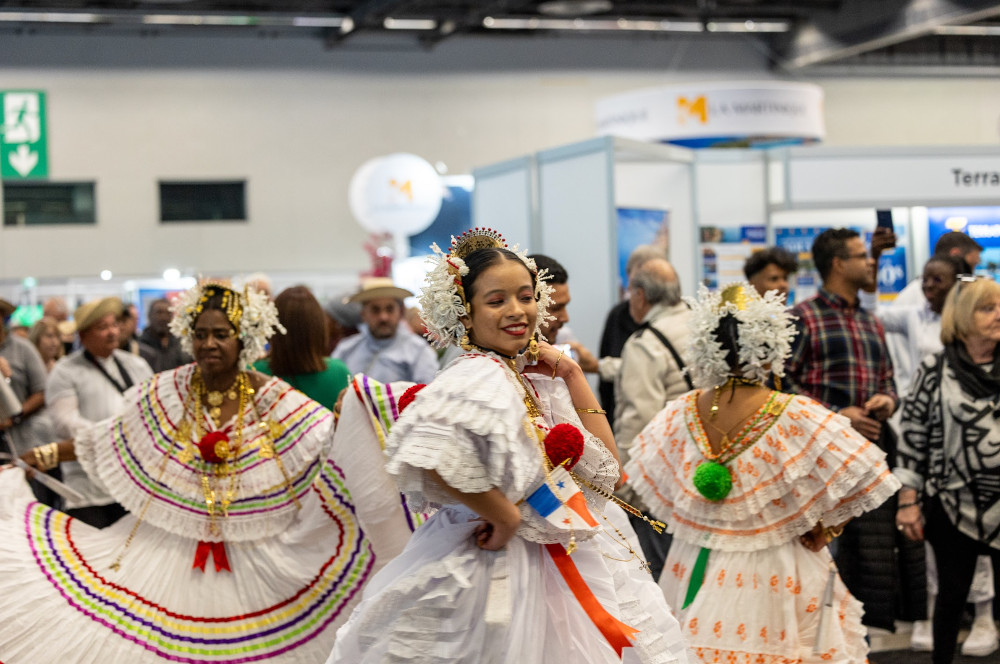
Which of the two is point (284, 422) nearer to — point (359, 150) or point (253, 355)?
point (253, 355)

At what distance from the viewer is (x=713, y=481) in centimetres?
381

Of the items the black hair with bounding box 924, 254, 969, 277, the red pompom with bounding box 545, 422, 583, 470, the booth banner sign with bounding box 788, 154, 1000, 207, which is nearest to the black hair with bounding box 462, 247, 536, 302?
the red pompom with bounding box 545, 422, 583, 470

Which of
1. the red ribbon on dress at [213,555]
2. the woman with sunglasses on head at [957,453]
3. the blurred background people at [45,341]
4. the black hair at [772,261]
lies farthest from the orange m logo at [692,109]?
the red ribbon on dress at [213,555]

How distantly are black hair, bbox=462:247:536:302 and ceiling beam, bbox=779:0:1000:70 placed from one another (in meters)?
13.1

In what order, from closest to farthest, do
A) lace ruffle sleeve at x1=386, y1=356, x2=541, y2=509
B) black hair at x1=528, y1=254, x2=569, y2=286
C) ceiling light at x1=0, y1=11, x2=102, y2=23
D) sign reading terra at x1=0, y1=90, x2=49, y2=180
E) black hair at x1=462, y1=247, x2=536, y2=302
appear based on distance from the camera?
1. lace ruffle sleeve at x1=386, y1=356, x2=541, y2=509
2. black hair at x1=462, y1=247, x2=536, y2=302
3. black hair at x1=528, y1=254, x2=569, y2=286
4. ceiling light at x1=0, y1=11, x2=102, y2=23
5. sign reading terra at x1=0, y1=90, x2=49, y2=180

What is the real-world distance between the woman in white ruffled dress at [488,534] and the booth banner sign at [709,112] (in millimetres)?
9026

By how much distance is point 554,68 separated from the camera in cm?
1786

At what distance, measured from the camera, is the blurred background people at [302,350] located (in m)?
4.80

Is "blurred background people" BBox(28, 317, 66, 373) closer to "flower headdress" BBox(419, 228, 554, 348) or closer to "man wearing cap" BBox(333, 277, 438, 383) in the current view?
"man wearing cap" BBox(333, 277, 438, 383)

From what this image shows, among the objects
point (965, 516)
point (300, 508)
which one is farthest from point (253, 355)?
point (965, 516)

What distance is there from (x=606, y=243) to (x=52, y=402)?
328 cm

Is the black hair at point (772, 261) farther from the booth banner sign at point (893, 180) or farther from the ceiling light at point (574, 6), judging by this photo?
the ceiling light at point (574, 6)

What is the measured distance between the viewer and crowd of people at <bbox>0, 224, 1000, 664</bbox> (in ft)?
8.93

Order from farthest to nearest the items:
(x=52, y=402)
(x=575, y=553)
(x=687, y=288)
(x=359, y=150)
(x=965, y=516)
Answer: (x=359, y=150), (x=687, y=288), (x=52, y=402), (x=965, y=516), (x=575, y=553)
